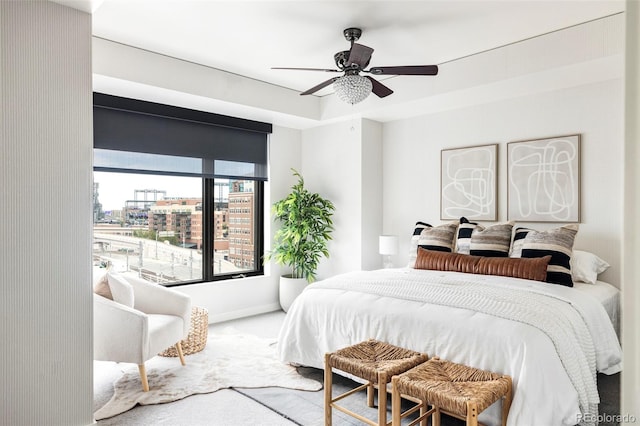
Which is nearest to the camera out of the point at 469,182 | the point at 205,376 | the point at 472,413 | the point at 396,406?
the point at 472,413

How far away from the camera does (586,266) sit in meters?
3.36

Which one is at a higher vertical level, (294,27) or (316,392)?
(294,27)

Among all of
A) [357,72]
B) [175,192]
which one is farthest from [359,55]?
[175,192]

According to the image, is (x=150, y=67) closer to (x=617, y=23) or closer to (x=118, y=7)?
(x=118, y=7)

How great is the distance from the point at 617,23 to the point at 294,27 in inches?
93.0

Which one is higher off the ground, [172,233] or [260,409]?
[172,233]

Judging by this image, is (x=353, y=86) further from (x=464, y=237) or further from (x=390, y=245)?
(x=390, y=245)

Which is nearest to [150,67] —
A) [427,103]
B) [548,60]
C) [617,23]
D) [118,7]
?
[118,7]

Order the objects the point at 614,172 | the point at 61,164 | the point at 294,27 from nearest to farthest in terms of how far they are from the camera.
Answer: the point at 61,164, the point at 294,27, the point at 614,172

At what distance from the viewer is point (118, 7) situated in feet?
9.66

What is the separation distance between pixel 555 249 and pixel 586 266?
1.11 ft

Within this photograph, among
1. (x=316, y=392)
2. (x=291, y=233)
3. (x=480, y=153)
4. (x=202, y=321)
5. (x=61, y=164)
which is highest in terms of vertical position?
(x=480, y=153)

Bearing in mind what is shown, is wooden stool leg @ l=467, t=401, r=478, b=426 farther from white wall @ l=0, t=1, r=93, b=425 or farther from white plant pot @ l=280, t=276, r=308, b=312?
white plant pot @ l=280, t=276, r=308, b=312

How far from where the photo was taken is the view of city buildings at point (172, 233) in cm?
425
